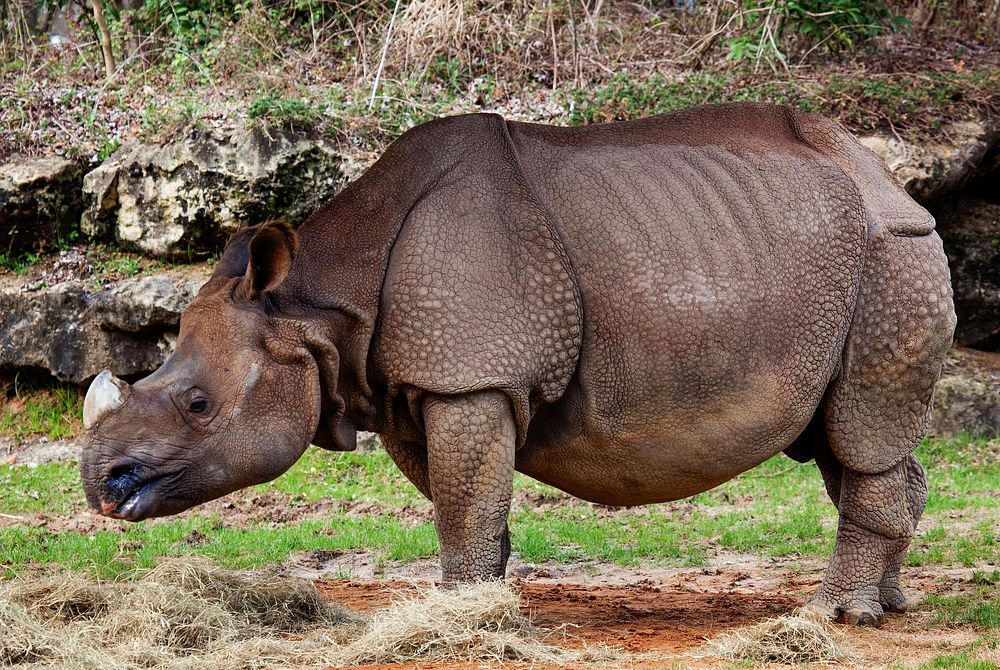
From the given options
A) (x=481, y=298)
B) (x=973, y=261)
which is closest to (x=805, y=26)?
(x=973, y=261)

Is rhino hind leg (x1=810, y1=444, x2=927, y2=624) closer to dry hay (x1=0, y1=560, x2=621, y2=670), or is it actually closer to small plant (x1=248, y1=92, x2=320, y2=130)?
dry hay (x1=0, y1=560, x2=621, y2=670)

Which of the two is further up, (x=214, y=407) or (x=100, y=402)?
(x=100, y=402)

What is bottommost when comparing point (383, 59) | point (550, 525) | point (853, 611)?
point (550, 525)

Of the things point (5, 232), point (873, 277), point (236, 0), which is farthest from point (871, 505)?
point (236, 0)

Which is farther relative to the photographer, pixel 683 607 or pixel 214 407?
pixel 683 607

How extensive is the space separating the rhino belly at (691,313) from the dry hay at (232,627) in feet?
3.30

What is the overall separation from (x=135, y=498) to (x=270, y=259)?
128 cm

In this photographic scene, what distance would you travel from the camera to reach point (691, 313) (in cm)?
612

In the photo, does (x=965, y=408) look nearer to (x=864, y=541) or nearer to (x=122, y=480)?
(x=864, y=541)

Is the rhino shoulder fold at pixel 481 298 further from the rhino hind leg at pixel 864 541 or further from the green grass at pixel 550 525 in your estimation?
the green grass at pixel 550 525

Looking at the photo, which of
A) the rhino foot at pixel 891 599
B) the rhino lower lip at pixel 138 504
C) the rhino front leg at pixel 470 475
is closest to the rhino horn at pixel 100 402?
the rhino lower lip at pixel 138 504

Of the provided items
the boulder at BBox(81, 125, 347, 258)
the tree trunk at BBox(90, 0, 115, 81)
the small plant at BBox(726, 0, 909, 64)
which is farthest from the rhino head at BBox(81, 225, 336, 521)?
the tree trunk at BBox(90, 0, 115, 81)

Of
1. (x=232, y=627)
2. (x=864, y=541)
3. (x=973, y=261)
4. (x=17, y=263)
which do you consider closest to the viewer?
(x=232, y=627)

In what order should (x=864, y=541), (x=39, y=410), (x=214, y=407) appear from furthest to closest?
(x=39, y=410) → (x=864, y=541) → (x=214, y=407)
